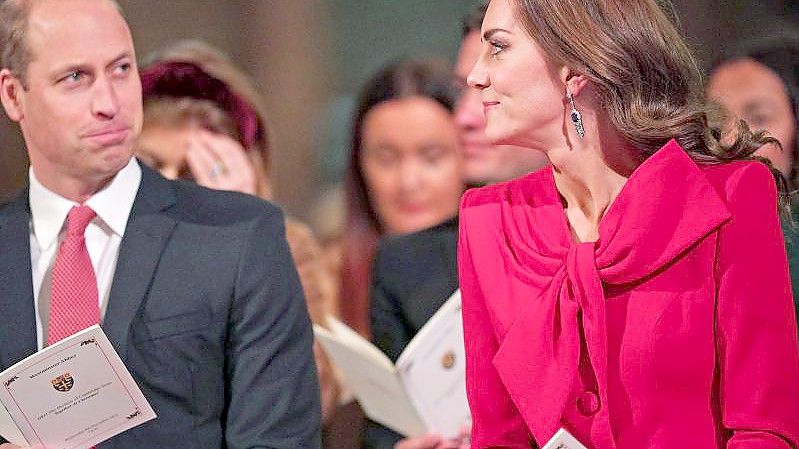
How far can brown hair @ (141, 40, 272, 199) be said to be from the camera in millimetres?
3289

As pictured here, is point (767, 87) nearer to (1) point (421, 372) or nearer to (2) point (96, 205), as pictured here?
(1) point (421, 372)

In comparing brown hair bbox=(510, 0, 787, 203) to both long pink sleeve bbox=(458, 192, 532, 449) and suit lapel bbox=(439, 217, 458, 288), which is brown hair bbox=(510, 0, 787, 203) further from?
suit lapel bbox=(439, 217, 458, 288)

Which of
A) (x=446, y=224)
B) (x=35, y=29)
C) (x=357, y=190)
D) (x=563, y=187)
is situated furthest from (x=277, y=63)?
(x=563, y=187)

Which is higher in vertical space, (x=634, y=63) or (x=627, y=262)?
(x=634, y=63)

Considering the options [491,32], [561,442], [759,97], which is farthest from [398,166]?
[561,442]

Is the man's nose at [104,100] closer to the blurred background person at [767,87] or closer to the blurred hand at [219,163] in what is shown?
the blurred hand at [219,163]

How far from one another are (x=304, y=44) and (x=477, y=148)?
2276 mm

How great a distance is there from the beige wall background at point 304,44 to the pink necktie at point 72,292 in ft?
10.5

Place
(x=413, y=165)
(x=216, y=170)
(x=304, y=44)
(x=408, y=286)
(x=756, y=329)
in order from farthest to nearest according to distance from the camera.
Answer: (x=304, y=44)
(x=413, y=165)
(x=216, y=170)
(x=408, y=286)
(x=756, y=329)

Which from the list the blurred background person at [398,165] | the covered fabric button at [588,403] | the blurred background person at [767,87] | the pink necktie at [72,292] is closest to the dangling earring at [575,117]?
the covered fabric button at [588,403]

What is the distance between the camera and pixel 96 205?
243cm

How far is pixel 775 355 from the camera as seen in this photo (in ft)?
6.43

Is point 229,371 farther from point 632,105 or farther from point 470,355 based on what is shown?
point 632,105

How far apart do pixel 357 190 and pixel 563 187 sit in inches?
76.4
